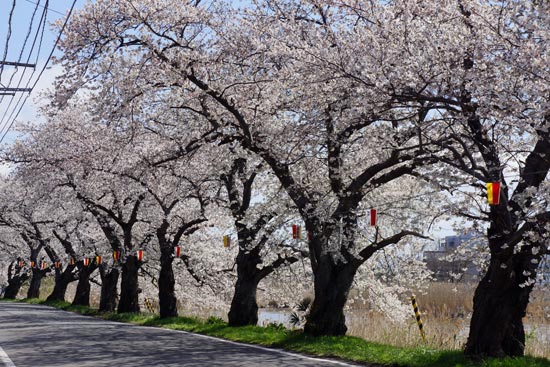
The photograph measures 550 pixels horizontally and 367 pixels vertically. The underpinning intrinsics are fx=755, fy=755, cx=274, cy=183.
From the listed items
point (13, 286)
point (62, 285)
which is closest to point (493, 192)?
point (62, 285)

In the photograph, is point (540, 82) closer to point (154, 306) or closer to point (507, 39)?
point (507, 39)

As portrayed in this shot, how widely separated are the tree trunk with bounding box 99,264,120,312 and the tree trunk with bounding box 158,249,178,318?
8833 mm

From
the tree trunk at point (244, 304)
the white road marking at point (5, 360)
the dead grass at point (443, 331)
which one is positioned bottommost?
the white road marking at point (5, 360)

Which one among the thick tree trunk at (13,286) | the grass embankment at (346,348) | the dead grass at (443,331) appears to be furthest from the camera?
the thick tree trunk at (13,286)

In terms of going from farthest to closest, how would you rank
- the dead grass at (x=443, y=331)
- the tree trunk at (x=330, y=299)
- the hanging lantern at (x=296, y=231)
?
the hanging lantern at (x=296, y=231), the tree trunk at (x=330, y=299), the dead grass at (x=443, y=331)

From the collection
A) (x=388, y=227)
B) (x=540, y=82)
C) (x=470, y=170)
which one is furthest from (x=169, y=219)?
(x=540, y=82)

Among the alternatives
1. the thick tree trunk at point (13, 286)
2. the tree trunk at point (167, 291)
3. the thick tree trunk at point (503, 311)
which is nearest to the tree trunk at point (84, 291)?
the tree trunk at point (167, 291)

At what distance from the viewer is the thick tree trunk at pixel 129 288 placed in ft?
109

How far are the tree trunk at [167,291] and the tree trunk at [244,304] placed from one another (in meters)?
6.52

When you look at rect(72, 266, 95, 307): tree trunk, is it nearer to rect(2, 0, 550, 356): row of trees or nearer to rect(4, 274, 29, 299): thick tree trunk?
rect(2, 0, 550, 356): row of trees

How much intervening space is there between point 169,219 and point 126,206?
6835 millimetres

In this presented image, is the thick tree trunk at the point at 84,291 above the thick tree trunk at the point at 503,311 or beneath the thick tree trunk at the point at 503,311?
above

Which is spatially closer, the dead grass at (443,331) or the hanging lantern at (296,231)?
the dead grass at (443,331)

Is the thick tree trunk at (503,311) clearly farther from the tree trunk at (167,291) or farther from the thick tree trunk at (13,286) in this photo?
the thick tree trunk at (13,286)
